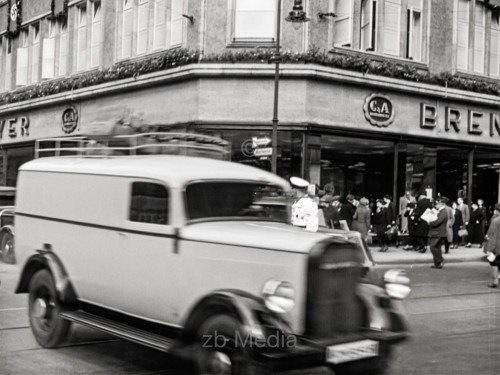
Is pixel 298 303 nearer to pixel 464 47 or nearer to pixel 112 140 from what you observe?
pixel 112 140

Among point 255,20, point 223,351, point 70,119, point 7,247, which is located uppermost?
point 255,20

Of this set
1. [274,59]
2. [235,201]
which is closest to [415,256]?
[274,59]

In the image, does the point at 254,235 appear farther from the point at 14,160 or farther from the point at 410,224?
Result: the point at 14,160

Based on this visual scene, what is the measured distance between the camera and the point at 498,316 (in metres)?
10.8

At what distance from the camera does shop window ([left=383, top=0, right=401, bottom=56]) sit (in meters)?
23.4

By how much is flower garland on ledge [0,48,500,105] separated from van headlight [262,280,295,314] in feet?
50.1

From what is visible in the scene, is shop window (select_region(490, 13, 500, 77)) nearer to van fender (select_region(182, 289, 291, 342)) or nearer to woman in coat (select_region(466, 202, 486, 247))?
woman in coat (select_region(466, 202, 486, 247))

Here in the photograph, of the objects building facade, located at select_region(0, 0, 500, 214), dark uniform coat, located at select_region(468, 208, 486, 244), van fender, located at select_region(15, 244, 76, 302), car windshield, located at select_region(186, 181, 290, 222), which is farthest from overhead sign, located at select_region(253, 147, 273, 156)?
car windshield, located at select_region(186, 181, 290, 222)

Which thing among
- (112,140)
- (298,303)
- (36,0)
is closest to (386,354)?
(298,303)

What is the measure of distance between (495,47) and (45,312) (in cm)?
2292

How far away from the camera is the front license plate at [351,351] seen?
5.81 meters

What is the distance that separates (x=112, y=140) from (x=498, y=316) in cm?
644

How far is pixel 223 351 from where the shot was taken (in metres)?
5.92

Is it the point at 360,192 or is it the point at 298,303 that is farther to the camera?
the point at 360,192
